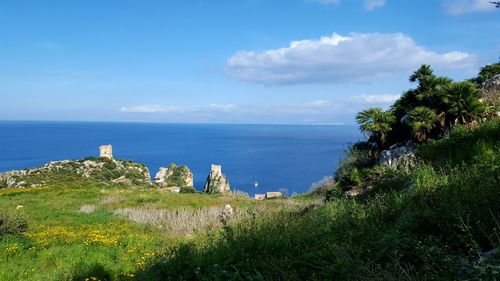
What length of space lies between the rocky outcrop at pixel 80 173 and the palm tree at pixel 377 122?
39.4 meters

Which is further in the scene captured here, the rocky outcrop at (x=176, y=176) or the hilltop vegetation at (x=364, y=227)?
the rocky outcrop at (x=176, y=176)

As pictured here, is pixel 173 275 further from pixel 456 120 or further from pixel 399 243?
pixel 456 120

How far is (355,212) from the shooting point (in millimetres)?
7531

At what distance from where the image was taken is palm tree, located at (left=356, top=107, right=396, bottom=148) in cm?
1597

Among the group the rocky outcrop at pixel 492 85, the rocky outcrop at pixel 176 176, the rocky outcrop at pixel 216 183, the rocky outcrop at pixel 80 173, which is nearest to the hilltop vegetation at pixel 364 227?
the rocky outcrop at pixel 492 85

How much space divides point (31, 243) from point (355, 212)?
11151 millimetres

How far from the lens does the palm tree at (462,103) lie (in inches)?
497

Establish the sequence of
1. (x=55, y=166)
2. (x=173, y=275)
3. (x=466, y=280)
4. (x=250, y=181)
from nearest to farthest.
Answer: (x=466, y=280) < (x=173, y=275) < (x=55, y=166) < (x=250, y=181)

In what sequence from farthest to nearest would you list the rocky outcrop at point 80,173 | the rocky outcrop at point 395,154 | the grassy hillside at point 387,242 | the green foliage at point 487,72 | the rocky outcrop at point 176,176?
the rocky outcrop at point 176,176, the rocky outcrop at point 80,173, the green foliage at point 487,72, the rocky outcrop at point 395,154, the grassy hillside at point 387,242

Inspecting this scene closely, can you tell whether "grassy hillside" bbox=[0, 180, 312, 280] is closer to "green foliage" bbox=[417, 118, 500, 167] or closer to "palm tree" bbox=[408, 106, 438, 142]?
"green foliage" bbox=[417, 118, 500, 167]

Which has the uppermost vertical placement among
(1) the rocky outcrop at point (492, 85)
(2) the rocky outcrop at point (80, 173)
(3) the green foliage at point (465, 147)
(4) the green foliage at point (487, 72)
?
(4) the green foliage at point (487, 72)

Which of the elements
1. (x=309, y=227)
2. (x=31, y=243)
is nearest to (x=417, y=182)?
(x=309, y=227)

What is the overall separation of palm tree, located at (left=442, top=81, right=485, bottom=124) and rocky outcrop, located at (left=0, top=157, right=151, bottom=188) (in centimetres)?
4316

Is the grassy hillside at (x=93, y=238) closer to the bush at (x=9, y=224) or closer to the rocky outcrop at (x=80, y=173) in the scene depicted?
the bush at (x=9, y=224)
